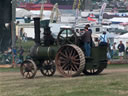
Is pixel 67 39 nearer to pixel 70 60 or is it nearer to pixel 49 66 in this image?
pixel 70 60

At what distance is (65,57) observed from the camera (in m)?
14.2

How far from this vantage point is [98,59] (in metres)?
14.6

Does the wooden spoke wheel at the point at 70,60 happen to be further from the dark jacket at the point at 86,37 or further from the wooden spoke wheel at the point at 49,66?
the wooden spoke wheel at the point at 49,66

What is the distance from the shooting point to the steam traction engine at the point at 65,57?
13.9m

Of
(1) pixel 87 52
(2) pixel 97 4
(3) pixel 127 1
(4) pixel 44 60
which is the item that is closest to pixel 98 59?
(1) pixel 87 52

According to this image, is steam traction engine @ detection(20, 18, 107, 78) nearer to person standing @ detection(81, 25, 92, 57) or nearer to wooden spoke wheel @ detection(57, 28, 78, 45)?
wooden spoke wheel @ detection(57, 28, 78, 45)

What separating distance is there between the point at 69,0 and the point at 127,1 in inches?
1514

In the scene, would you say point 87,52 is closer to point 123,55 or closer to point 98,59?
point 98,59

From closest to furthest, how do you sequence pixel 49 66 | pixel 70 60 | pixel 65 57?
pixel 70 60 < pixel 65 57 < pixel 49 66

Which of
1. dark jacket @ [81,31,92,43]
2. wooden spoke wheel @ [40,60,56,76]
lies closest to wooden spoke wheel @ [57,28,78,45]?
dark jacket @ [81,31,92,43]

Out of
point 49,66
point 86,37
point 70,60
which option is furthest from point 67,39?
point 49,66

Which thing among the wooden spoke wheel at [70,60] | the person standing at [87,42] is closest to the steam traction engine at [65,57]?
the wooden spoke wheel at [70,60]

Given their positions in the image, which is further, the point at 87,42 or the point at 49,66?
the point at 49,66

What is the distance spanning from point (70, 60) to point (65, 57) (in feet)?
0.78
